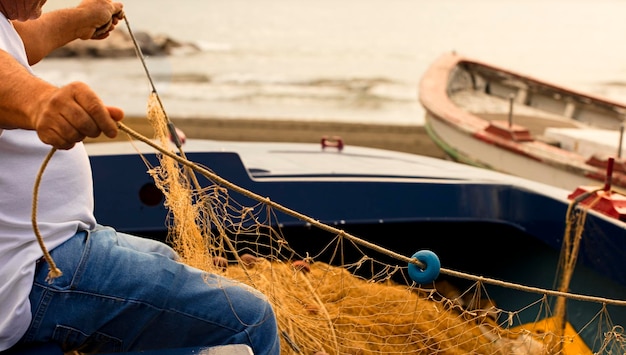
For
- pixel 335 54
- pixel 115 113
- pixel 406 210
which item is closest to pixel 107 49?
pixel 335 54

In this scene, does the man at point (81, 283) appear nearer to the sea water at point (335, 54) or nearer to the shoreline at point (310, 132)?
the sea water at point (335, 54)

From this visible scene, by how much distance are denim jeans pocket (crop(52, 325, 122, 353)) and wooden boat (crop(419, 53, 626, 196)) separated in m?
4.46

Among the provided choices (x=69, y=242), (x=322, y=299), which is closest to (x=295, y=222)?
(x=322, y=299)

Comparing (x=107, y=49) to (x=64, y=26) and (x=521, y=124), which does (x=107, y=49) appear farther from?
(x=64, y=26)

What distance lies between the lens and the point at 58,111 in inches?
51.7

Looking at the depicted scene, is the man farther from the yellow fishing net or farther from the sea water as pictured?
the sea water

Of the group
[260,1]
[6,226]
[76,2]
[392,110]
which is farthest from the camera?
[260,1]

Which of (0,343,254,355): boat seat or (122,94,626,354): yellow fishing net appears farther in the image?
(122,94,626,354): yellow fishing net

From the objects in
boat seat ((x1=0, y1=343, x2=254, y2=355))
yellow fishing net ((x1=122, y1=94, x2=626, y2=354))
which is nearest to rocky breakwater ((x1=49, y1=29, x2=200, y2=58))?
yellow fishing net ((x1=122, y1=94, x2=626, y2=354))

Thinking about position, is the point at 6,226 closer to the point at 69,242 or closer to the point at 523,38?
the point at 69,242

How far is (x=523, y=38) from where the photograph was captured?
39000mm

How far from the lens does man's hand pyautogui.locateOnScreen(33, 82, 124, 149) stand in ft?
4.30

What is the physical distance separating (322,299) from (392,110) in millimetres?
15169

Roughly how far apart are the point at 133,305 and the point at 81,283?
0.13 m
